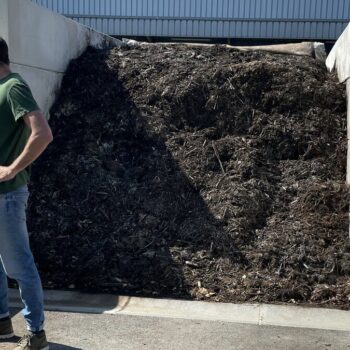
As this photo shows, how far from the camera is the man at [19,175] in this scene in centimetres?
324

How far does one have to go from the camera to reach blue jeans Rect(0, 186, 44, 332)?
339 cm

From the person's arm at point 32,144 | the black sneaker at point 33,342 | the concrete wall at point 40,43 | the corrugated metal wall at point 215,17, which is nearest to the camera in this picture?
the person's arm at point 32,144

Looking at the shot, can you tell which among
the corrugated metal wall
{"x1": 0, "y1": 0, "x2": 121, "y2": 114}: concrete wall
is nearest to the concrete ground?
{"x1": 0, "y1": 0, "x2": 121, "y2": 114}: concrete wall

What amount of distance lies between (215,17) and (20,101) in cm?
1319

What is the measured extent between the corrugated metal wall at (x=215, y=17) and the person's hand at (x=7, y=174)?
13.2 m

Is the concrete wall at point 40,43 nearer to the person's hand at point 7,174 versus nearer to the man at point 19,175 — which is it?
the man at point 19,175

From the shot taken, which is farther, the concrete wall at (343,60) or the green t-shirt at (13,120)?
the concrete wall at (343,60)

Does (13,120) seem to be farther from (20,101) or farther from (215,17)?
(215,17)

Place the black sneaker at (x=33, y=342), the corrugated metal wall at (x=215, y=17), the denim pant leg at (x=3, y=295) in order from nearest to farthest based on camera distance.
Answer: the black sneaker at (x=33, y=342), the denim pant leg at (x=3, y=295), the corrugated metal wall at (x=215, y=17)

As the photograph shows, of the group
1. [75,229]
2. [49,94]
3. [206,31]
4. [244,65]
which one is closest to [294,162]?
[244,65]

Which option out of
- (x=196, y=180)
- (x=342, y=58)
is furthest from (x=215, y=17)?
(x=196, y=180)

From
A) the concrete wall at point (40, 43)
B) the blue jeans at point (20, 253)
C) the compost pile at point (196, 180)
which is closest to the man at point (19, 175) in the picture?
the blue jeans at point (20, 253)

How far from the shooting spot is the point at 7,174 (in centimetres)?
325

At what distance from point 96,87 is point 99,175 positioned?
1.71 meters
